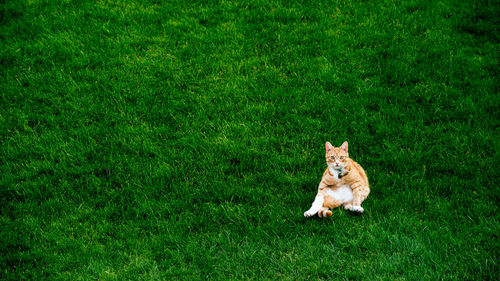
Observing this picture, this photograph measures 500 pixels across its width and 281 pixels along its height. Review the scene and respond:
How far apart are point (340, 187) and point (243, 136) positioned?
1770 mm

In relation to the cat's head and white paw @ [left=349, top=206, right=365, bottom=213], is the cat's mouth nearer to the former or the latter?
the cat's head

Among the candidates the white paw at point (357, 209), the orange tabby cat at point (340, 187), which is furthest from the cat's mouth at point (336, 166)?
the white paw at point (357, 209)

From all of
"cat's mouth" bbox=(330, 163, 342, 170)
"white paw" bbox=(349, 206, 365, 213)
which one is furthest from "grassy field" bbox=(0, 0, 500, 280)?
"cat's mouth" bbox=(330, 163, 342, 170)

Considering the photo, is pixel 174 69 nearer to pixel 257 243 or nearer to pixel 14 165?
pixel 14 165

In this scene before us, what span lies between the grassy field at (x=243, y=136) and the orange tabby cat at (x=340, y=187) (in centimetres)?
16

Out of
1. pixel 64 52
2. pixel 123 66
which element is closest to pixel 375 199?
pixel 123 66

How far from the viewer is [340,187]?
16.8 ft

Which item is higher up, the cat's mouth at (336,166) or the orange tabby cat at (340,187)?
the cat's mouth at (336,166)

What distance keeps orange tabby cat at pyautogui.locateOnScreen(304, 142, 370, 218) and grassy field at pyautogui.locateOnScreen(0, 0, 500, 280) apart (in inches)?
6.2

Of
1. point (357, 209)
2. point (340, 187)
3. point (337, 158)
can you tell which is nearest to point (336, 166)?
point (337, 158)

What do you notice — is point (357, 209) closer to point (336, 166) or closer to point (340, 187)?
point (340, 187)

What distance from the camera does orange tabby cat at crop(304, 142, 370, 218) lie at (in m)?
5.02

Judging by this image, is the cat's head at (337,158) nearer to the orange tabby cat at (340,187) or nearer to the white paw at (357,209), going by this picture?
the orange tabby cat at (340,187)

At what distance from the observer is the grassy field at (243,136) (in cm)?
482
